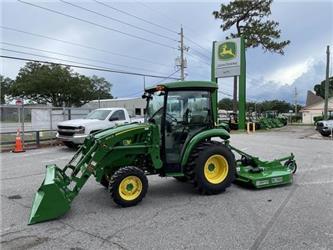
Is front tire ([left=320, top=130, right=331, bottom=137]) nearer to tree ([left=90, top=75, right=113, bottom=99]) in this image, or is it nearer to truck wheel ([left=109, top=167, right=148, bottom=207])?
truck wheel ([left=109, top=167, right=148, bottom=207])

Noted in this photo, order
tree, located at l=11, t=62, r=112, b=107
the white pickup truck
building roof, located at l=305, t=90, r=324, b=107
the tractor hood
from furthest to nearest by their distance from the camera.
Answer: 1. building roof, located at l=305, t=90, r=324, b=107
2. tree, located at l=11, t=62, r=112, b=107
3. the white pickup truck
4. the tractor hood

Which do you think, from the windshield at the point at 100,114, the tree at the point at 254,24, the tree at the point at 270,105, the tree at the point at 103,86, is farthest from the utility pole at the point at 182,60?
the tree at the point at 270,105

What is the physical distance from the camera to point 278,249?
12.9 ft

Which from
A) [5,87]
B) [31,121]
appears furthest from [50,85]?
[31,121]

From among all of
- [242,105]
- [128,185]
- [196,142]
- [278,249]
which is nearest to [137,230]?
[128,185]

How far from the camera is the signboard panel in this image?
2849 centimetres

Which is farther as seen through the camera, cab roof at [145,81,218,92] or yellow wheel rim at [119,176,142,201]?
cab roof at [145,81,218,92]

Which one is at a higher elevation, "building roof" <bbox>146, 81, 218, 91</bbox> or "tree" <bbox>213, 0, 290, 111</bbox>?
"tree" <bbox>213, 0, 290, 111</bbox>

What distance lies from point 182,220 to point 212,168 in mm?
1770

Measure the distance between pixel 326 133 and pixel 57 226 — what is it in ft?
74.3

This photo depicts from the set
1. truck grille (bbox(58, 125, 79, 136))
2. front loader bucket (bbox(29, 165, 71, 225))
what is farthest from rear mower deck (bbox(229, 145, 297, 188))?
truck grille (bbox(58, 125, 79, 136))

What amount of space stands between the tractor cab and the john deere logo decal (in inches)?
912

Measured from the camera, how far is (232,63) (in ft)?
94.3

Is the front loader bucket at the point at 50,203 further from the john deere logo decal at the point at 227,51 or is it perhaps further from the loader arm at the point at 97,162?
the john deere logo decal at the point at 227,51
